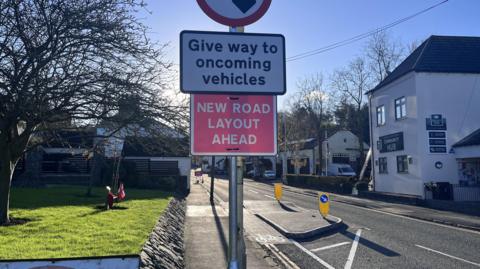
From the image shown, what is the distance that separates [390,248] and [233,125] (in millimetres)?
10243

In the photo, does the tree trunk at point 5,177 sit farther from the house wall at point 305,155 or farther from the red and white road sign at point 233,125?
the house wall at point 305,155

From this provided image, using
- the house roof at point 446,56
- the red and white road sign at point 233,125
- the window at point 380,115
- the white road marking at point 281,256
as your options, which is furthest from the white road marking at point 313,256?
the window at point 380,115

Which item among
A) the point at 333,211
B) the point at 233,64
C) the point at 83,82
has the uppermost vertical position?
the point at 83,82

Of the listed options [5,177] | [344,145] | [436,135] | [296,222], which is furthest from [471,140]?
[344,145]

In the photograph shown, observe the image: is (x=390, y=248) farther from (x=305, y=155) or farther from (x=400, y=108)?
(x=305, y=155)

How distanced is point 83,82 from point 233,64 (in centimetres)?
809

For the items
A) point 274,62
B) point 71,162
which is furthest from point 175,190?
point 274,62

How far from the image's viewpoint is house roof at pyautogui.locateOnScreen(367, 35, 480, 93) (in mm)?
27844

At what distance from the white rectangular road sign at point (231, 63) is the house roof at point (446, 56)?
26661 mm

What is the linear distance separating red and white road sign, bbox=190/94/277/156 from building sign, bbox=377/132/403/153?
28930mm

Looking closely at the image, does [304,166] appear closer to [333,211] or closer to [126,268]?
[333,211]

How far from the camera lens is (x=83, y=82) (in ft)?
33.7

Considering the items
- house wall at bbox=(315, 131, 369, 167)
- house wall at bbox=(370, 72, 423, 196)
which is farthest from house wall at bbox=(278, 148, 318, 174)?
house wall at bbox=(370, 72, 423, 196)

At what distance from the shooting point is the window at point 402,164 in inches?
1160
